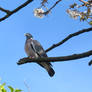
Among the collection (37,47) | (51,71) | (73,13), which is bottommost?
(73,13)

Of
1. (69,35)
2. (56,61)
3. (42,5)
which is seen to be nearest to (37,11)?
(42,5)

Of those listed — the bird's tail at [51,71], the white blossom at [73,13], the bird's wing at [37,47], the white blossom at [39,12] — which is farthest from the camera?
the bird's wing at [37,47]

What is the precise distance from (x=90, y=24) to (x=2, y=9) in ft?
4.93

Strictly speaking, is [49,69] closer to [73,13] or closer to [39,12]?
[39,12]

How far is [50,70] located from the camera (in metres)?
8.29

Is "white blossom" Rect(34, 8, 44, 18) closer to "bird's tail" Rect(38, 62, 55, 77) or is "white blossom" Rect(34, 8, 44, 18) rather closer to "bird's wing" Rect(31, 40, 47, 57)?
"bird's tail" Rect(38, 62, 55, 77)

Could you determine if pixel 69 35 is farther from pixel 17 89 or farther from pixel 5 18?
pixel 17 89

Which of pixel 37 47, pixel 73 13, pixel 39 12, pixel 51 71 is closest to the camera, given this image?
pixel 73 13

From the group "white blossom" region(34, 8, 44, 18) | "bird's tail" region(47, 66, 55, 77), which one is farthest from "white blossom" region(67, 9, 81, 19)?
"bird's tail" region(47, 66, 55, 77)

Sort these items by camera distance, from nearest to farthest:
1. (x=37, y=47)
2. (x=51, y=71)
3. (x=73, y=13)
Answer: (x=73, y=13) → (x=51, y=71) → (x=37, y=47)

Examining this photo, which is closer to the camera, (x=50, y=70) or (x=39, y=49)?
(x=50, y=70)

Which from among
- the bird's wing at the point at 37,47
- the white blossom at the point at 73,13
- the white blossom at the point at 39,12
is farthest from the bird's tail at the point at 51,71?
the white blossom at the point at 73,13

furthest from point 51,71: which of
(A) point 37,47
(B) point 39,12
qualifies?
(B) point 39,12

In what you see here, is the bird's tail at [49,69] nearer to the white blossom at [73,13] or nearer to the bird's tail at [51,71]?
the bird's tail at [51,71]
